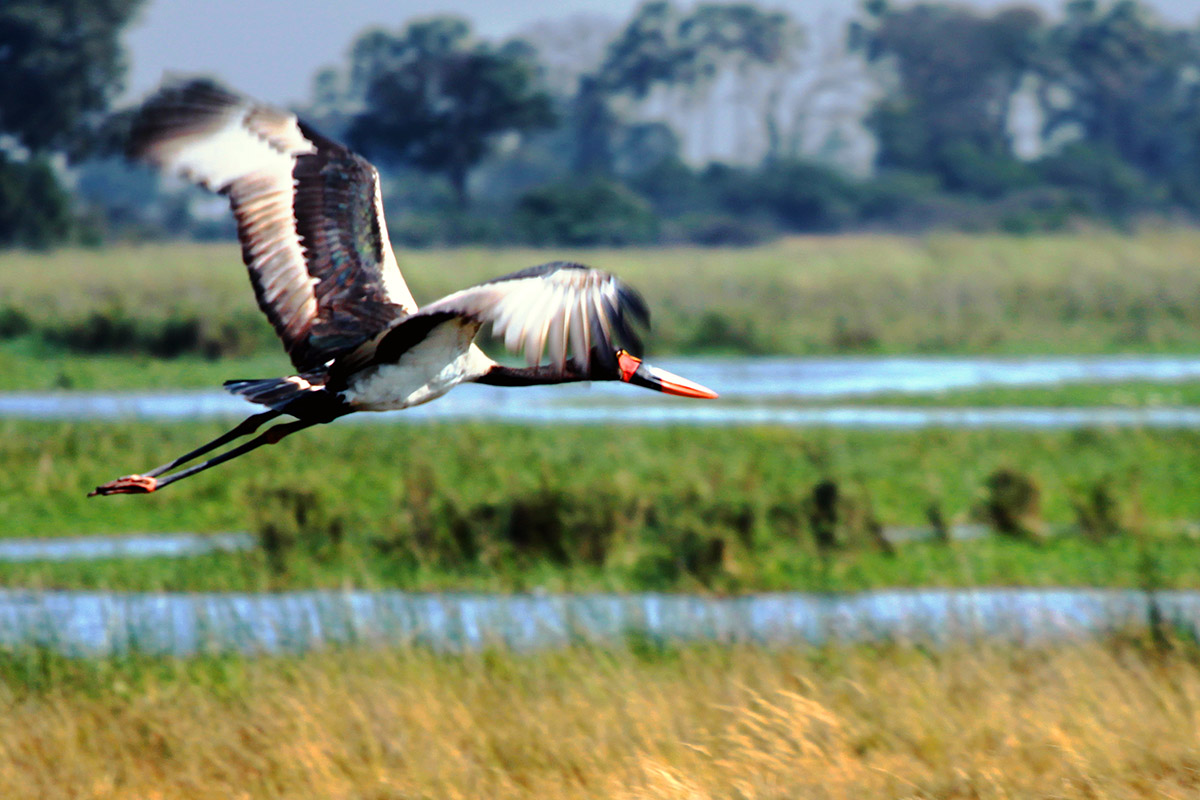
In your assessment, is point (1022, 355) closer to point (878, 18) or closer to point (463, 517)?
point (463, 517)

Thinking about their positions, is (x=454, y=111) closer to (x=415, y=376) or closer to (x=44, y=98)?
(x=44, y=98)

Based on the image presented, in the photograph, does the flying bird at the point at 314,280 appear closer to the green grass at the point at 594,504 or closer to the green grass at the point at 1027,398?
the green grass at the point at 594,504

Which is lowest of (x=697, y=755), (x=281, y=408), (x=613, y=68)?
(x=697, y=755)

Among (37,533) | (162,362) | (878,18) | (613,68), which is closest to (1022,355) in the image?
(162,362)

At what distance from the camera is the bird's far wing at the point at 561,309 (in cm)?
407

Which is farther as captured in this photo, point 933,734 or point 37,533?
point 37,533

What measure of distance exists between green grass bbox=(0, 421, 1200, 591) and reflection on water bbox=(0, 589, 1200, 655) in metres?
0.59

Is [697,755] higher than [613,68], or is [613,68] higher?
[613,68]

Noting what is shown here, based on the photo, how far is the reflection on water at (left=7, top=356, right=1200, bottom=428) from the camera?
16.8 meters

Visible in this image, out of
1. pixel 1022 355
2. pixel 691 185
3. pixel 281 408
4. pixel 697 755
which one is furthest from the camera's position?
pixel 691 185

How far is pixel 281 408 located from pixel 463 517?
5.94m

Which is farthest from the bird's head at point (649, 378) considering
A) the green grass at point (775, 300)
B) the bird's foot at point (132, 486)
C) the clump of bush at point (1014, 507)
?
the green grass at point (775, 300)

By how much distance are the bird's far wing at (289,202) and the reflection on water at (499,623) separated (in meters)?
2.24

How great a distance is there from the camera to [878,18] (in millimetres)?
88938
